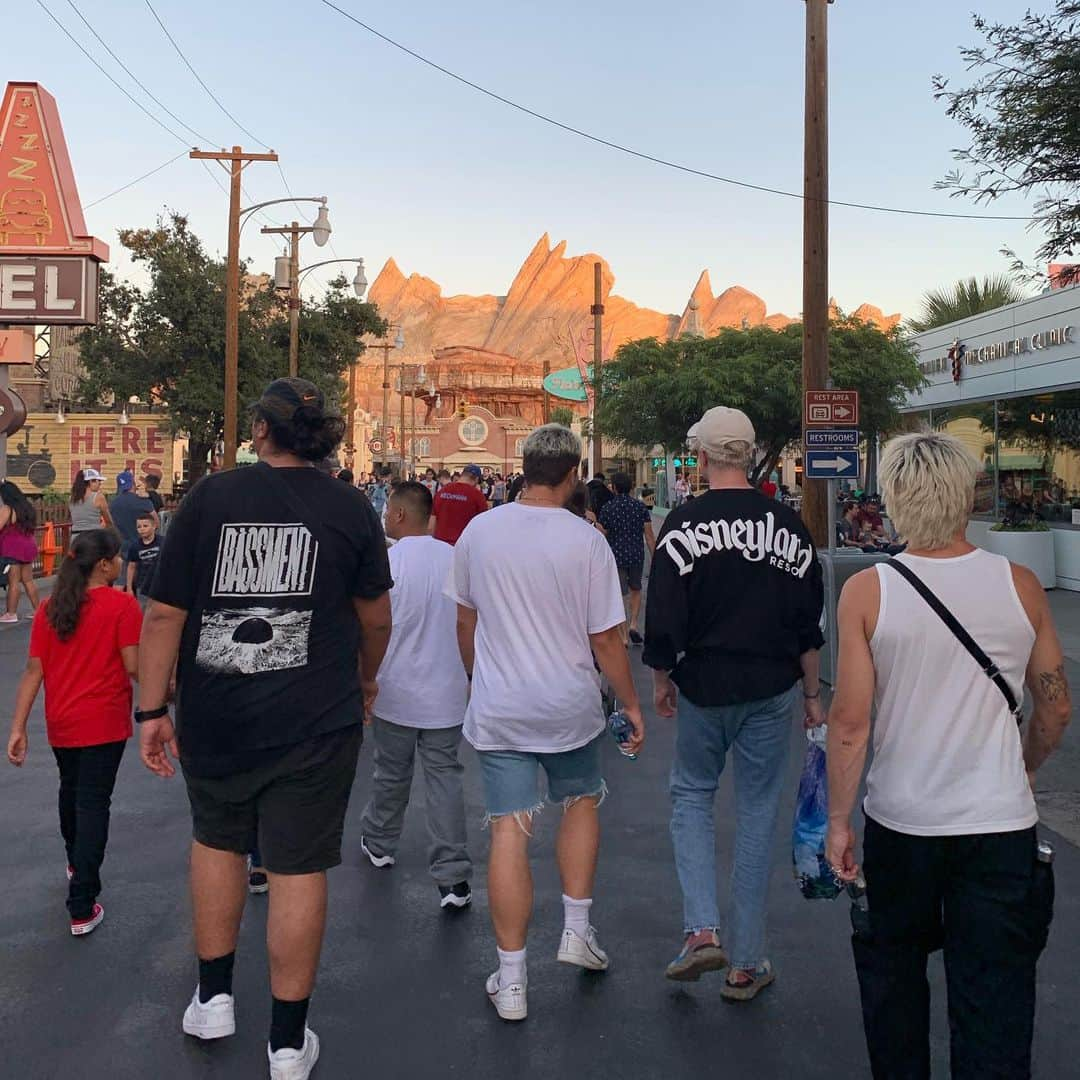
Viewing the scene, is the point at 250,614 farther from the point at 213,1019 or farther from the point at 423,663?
the point at 423,663

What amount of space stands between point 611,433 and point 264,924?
33.7m

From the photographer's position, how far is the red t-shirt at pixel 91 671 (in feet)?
15.0

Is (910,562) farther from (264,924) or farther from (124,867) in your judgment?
(124,867)

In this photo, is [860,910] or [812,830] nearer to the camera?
[860,910]

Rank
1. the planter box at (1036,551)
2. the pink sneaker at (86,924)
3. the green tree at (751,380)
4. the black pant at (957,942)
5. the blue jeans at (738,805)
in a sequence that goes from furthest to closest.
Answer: the green tree at (751,380)
the planter box at (1036,551)
the pink sneaker at (86,924)
the blue jeans at (738,805)
the black pant at (957,942)

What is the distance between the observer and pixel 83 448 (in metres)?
38.1

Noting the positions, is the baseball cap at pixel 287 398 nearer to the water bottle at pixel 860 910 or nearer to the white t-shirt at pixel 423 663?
the white t-shirt at pixel 423 663

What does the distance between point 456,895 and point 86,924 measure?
140 centimetres

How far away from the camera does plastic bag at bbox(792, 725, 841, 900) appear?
141 inches

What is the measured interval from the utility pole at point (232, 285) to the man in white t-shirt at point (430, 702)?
786 inches

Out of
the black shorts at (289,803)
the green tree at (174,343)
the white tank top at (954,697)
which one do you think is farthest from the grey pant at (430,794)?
the green tree at (174,343)

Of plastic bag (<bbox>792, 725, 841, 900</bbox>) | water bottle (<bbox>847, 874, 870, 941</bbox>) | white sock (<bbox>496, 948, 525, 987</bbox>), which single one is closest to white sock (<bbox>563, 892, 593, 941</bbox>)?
white sock (<bbox>496, 948, 525, 987</bbox>)

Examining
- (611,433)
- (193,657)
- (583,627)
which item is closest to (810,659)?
(583,627)

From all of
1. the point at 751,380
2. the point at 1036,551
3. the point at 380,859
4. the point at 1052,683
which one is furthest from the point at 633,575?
the point at 751,380
